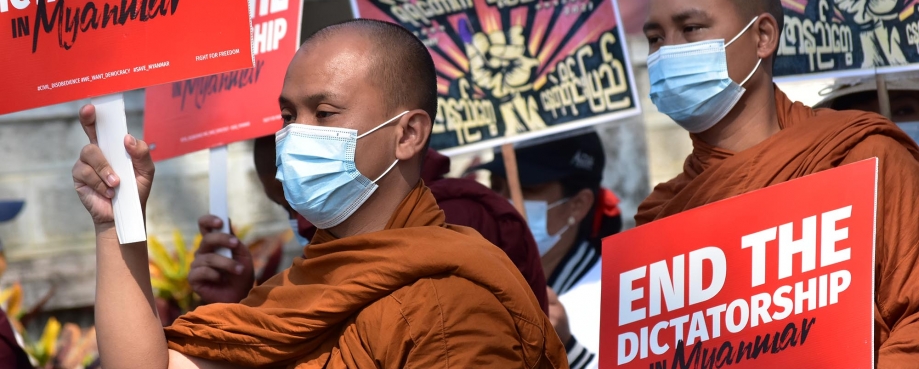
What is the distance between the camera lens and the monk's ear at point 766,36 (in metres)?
3.06

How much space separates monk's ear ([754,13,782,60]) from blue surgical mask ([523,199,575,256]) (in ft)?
5.06

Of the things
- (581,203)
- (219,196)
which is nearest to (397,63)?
(219,196)

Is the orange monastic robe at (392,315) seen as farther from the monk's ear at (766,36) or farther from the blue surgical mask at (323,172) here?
the monk's ear at (766,36)

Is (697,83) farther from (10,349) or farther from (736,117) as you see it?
(10,349)

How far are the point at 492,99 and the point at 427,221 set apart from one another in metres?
2.15

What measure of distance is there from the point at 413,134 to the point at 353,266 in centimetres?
34

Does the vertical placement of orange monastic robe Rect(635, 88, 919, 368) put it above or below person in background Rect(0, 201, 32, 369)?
above

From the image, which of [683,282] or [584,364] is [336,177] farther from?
[584,364]

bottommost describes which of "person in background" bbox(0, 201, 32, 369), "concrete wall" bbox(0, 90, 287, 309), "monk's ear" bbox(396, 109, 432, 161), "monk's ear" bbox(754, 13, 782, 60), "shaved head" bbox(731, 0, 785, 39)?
"person in background" bbox(0, 201, 32, 369)

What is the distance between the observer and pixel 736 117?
119 inches

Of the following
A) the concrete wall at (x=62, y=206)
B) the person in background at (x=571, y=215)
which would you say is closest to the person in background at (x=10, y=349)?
the concrete wall at (x=62, y=206)

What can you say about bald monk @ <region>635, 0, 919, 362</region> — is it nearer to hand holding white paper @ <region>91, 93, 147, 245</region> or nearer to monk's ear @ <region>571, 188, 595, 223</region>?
monk's ear @ <region>571, 188, 595, 223</region>

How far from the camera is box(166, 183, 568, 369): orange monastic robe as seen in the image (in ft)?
6.52

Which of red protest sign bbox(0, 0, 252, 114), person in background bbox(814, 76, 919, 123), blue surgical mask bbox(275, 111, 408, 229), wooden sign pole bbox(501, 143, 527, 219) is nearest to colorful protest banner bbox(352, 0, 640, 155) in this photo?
wooden sign pole bbox(501, 143, 527, 219)
